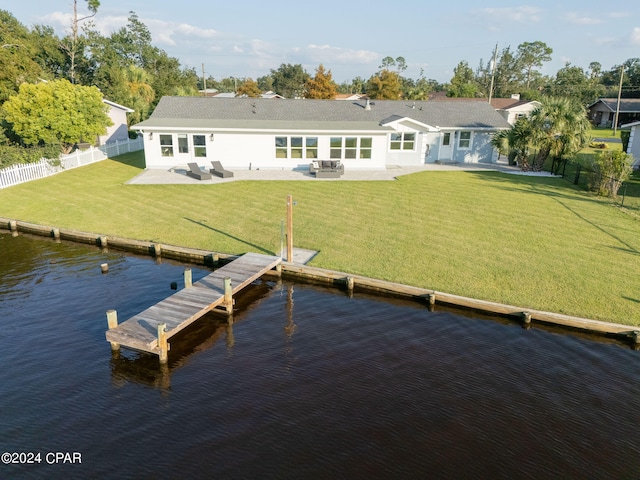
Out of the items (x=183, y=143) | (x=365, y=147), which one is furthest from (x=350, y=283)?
(x=183, y=143)

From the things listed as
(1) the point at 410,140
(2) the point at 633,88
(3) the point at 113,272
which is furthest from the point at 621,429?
(2) the point at 633,88

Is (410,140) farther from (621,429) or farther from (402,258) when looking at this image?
(621,429)

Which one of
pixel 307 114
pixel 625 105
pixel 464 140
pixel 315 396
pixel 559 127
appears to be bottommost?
pixel 315 396

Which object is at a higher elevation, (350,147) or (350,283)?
(350,147)

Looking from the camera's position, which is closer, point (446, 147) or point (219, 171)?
point (219, 171)

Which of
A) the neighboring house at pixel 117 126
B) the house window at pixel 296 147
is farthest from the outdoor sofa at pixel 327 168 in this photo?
the neighboring house at pixel 117 126

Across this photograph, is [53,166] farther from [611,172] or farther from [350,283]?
[611,172]

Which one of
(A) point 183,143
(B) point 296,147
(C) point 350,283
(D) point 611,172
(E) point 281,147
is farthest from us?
(B) point 296,147
